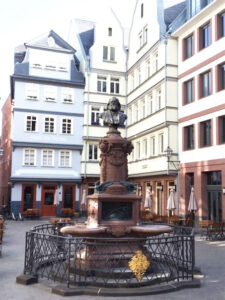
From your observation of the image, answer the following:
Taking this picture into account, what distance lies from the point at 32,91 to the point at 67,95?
3.34 m

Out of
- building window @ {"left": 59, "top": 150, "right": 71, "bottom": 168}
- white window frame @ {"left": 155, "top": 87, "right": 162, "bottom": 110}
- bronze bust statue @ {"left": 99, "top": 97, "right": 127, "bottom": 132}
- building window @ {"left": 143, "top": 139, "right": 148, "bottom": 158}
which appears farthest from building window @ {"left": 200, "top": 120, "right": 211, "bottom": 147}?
building window @ {"left": 59, "top": 150, "right": 71, "bottom": 168}

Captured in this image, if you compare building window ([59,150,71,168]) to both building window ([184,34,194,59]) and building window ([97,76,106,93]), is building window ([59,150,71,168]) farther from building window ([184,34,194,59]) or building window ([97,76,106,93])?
building window ([184,34,194,59])

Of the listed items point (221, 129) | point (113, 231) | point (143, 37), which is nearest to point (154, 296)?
point (113, 231)

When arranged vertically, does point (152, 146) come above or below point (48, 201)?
above

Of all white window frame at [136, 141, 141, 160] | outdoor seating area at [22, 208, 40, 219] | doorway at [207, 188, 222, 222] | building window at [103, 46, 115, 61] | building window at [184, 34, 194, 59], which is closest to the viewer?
doorway at [207, 188, 222, 222]

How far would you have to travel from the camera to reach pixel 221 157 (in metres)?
22.4

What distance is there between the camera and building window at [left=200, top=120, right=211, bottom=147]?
2414 centimetres

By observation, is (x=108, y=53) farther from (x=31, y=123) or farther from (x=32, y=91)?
(x=31, y=123)

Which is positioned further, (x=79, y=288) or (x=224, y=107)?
(x=224, y=107)

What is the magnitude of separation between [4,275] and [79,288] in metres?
2.70

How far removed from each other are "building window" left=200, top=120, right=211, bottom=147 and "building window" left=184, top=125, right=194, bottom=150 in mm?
1219

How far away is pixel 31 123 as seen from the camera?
3397cm

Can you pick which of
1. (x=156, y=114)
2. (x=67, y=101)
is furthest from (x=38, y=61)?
(x=156, y=114)

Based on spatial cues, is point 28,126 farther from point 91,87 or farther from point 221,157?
point 221,157
